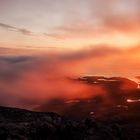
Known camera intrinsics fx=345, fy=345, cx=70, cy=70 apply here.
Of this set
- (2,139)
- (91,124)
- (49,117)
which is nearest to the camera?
(2,139)

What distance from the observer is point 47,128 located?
42500 mm

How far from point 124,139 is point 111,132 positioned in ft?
7.43

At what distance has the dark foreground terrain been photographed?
129ft

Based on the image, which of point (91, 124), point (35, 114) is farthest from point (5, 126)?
point (91, 124)

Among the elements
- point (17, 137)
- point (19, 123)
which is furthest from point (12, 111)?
point (17, 137)

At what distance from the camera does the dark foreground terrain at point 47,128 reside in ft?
129

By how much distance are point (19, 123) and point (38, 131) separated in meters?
2.46

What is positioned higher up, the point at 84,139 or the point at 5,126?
the point at 5,126

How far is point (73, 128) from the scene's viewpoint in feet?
152

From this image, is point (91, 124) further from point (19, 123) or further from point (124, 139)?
point (19, 123)

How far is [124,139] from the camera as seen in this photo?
164 ft

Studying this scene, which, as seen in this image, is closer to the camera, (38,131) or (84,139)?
(38,131)

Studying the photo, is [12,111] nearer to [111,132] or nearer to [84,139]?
[84,139]

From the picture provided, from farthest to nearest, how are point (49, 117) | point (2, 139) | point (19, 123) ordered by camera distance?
point (49, 117) → point (19, 123) → point (2, 139)
